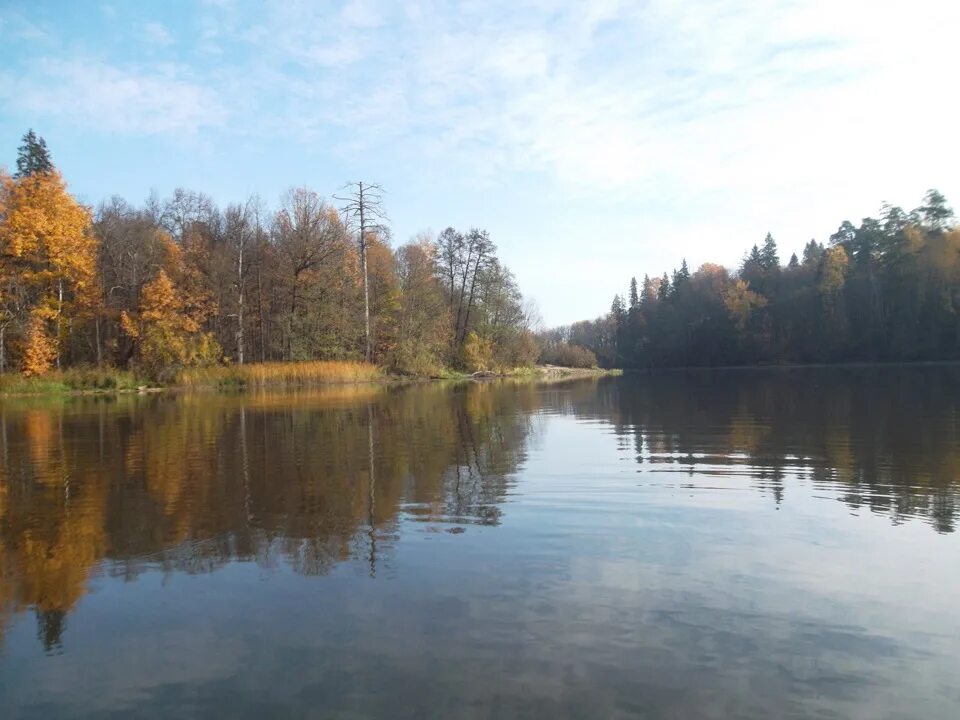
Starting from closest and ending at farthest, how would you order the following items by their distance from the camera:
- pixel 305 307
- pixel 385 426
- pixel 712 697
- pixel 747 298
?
pixel 712 697 < pixel 385 426 < pixel 305 307 < pixel 747 298

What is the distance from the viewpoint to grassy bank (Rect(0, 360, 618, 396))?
32.1 metres

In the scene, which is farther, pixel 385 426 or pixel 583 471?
pixel 385 426

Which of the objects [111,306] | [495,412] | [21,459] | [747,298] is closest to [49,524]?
[21,459]

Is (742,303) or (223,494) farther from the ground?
(742,303)

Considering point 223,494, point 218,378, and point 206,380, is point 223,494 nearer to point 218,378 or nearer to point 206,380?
point 206,380

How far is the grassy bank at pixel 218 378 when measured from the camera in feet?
105

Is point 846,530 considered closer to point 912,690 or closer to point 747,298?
point 912,690

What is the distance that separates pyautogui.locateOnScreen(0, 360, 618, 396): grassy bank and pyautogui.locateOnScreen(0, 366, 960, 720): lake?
25400mm

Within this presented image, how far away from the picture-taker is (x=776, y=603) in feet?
14.8

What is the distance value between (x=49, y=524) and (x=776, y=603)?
694 centimetres

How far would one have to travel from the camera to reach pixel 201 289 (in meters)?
41.7

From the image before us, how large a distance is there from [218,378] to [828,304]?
222 ft

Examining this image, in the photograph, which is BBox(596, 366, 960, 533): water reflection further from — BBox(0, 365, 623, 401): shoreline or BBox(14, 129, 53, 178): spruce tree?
BBox(14, 129, 53, 178): spruce tree

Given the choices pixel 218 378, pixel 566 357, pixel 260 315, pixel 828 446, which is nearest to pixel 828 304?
pixel 566 357
